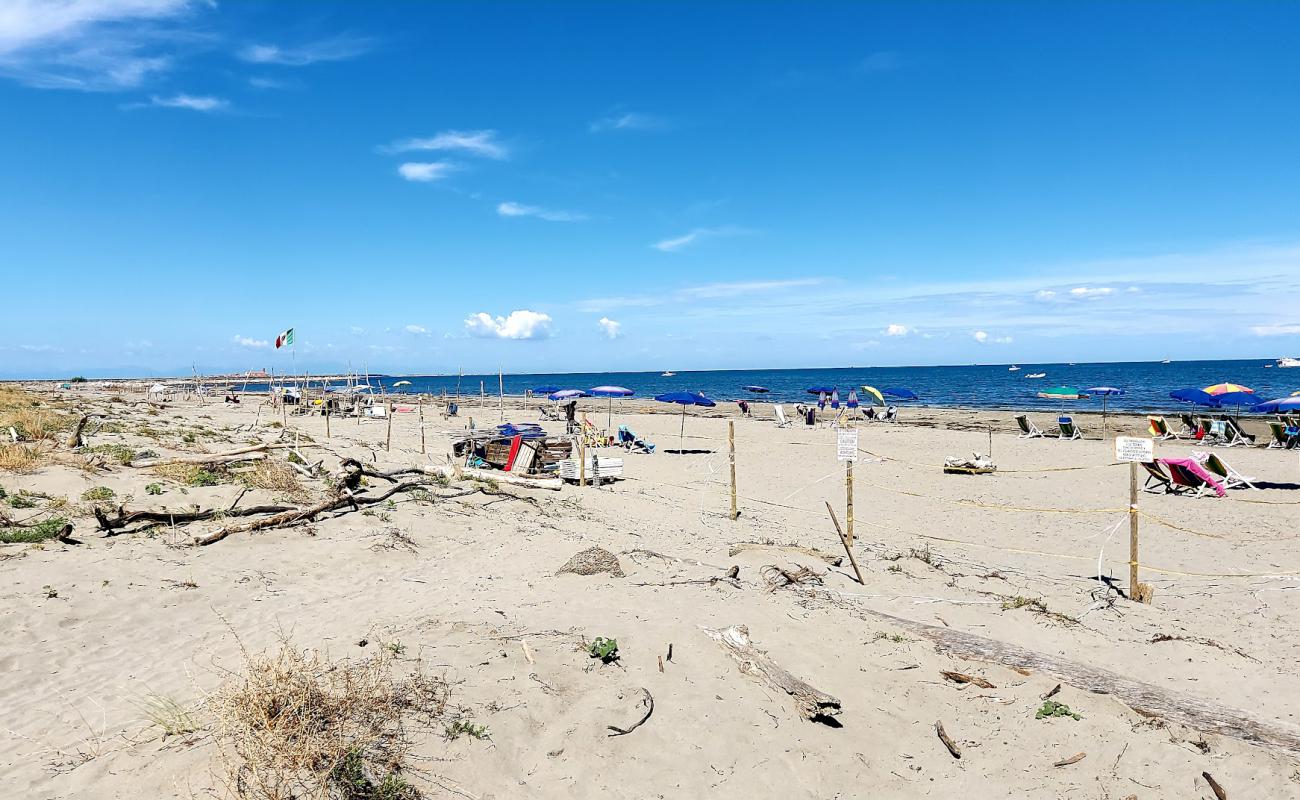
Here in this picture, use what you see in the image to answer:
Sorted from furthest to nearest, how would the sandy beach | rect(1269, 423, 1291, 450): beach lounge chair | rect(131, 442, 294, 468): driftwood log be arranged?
rect(1269, 423, 1291, 450): beach lounge chair → rect(131, 442, 294, 468): driftwood log → the sandy beach

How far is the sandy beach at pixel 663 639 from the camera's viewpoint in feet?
13.2

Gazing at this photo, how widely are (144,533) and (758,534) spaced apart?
827cm

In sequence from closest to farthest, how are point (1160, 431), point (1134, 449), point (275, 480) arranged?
point (1134, 449) < point (275, 480) < point (1160, 431)

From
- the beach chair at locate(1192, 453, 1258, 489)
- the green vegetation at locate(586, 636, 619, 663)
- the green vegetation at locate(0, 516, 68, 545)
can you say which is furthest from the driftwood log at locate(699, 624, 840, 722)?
the beach chair at locate(1192, 453, 1258, 489)

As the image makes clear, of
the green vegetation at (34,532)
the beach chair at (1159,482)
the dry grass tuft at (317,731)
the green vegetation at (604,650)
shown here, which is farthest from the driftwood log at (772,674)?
the beach chair at (1159,482)

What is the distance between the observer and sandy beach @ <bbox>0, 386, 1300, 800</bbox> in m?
4.01

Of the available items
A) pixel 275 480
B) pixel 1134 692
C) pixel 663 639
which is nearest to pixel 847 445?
pixel 1134 692

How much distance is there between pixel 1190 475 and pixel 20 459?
2114cm

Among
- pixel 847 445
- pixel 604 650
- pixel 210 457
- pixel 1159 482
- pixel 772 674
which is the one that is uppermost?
pixel 847 445

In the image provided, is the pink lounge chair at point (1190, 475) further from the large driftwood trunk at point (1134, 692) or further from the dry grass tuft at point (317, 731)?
the dry grass tuft at point (317, 731)

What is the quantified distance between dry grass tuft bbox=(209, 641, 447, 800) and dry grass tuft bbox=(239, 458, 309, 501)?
685cm

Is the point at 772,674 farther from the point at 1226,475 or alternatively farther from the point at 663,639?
the point at 1226,475

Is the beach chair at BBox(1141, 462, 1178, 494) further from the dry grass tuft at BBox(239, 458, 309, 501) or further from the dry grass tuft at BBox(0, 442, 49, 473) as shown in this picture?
the dry grass tuft at BBox(0, 442, 49, 473)

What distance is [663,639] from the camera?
5.44m
